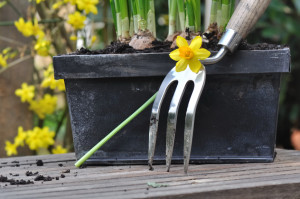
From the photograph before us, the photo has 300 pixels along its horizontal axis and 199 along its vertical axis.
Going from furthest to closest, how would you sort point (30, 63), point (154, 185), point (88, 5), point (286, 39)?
point (286, 39) < point (30, 63) < point (88, 5) < point (154, 185)

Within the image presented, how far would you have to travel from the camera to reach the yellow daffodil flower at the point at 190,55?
0.84 meters

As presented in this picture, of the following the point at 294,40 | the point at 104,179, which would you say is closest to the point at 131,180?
the point at 104,179

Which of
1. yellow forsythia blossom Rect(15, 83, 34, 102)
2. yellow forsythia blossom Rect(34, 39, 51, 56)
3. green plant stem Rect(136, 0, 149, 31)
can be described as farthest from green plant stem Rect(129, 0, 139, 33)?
yellow forsythia blossom Rect(15, 83, 34, 102)

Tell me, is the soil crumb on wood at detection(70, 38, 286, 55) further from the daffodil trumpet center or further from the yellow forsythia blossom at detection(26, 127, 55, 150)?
the yellow forsythia blossom at detection(26, 127, 55, 150)

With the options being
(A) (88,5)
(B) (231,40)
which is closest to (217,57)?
(B) (231,40)

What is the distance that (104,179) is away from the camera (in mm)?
840

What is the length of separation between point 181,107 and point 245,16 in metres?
0.24

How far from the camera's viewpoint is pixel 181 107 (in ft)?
3.09

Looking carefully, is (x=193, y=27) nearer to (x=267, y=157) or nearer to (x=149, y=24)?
(x=149, y=24)

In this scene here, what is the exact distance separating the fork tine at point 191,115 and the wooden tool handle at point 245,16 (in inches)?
5.4

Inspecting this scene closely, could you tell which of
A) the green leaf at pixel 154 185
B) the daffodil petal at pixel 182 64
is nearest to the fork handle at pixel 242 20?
the daffodil petal at pixel 182 64

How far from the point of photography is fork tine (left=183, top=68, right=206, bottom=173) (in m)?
0.85

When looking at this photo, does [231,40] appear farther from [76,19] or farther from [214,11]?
[76,19]

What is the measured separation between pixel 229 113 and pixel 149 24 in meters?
0.30
